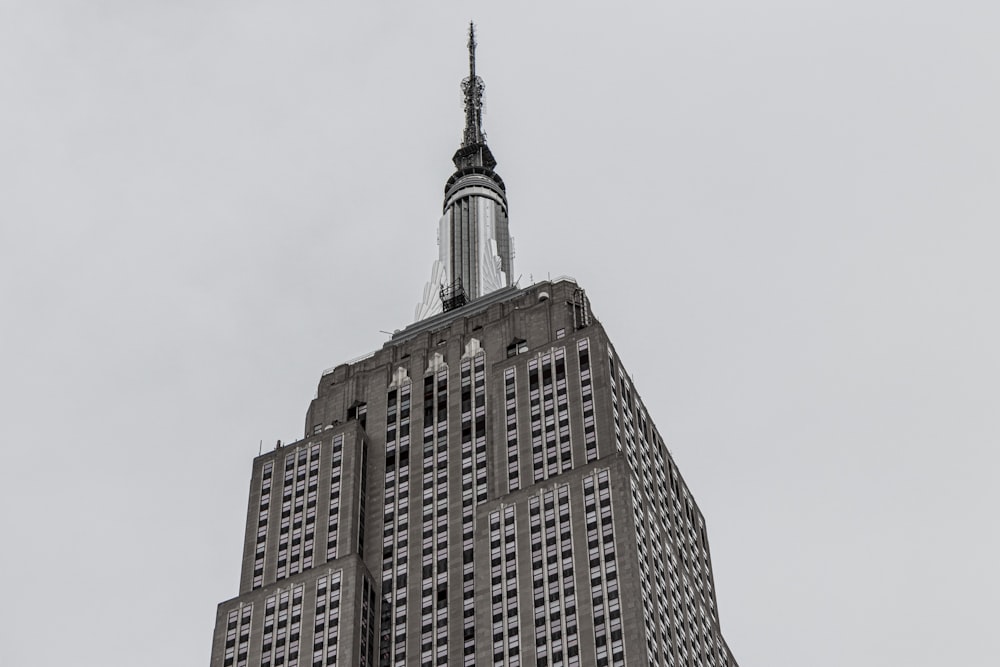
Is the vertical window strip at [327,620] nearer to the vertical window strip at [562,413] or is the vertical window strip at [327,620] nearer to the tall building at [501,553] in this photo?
the tall building at [501,553]

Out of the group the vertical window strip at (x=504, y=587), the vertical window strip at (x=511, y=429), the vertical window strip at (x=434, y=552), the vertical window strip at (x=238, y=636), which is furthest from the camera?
the vertical window strip at (x=511, y=429)

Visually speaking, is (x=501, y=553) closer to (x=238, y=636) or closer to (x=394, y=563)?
(x=394, y=563)

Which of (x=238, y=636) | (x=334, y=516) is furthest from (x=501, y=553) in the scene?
(x=238, y=636)

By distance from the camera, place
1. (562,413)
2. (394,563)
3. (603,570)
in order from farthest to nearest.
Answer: (562,413)
(394,563)
(603,570)

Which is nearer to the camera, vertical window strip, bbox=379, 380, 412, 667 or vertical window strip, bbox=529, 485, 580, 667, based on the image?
vertical window strip, bbox=529, 485, 580, 667

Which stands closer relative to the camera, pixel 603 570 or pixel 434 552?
pixel 603 570

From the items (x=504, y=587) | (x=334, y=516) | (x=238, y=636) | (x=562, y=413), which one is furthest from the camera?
(x=334, y=516)

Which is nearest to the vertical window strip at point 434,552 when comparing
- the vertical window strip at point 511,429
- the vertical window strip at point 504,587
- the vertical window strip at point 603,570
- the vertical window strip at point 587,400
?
the vertical window strip at point 504,587

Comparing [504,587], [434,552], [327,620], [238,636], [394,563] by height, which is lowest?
[504,587]

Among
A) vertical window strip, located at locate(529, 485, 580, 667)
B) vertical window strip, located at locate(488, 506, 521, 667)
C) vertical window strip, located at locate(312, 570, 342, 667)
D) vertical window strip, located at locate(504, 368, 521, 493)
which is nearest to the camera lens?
vertical window strip, located at locate(529, 485, 580, 667)

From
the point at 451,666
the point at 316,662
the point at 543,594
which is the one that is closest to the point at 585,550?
the point at 543,594

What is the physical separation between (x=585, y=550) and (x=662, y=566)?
12.9 metres

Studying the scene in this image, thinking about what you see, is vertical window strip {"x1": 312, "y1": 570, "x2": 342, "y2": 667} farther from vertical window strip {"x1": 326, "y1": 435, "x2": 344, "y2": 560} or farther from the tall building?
vertical window strip {"x1": 326, "y1": 435, "x2": 344, "y2": 560}

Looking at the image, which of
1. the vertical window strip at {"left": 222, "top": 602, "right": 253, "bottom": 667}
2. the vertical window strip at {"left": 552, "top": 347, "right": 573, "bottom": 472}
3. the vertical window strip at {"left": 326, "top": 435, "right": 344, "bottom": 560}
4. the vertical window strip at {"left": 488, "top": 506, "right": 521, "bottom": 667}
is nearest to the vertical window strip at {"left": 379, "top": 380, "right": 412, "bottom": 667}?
the vertical window strip at {"left": 326, "top": 435, "right": 344, "bottom": 560}
